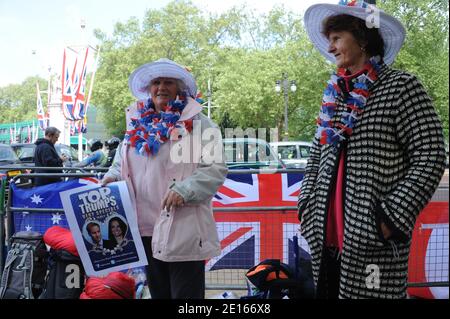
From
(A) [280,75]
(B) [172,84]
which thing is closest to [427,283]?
(B) [172,84]

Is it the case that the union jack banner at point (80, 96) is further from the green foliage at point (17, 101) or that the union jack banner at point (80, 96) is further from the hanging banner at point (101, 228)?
the green foliage at point (17, 101)

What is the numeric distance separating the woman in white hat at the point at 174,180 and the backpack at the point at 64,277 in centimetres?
125

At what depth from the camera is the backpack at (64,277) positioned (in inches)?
Answer: 143

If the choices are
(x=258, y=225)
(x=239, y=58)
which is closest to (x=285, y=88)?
(x=239, y=58)

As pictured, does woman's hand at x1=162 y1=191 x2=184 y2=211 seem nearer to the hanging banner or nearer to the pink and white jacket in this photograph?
the pink and white jacket

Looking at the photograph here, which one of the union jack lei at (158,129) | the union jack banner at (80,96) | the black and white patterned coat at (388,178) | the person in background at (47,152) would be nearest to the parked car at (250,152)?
the person in background at (47,152)

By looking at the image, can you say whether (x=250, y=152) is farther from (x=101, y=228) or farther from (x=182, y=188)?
(x=182, y=188)

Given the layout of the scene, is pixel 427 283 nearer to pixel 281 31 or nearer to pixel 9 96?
pixel 281 31

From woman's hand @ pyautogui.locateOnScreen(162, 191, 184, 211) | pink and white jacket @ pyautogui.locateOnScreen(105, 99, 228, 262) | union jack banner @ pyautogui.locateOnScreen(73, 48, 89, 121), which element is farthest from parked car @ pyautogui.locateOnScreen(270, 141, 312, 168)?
woman's hand @ pyautogui.locateOnScreen(162, 191, 184, 211)

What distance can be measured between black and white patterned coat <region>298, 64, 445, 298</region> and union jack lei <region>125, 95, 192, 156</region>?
959 mm

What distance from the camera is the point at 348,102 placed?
205 cm

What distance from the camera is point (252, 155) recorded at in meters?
10.7

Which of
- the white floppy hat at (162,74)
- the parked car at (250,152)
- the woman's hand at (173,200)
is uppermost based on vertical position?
the white floppy hat at (162,74)

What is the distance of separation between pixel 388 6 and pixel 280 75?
1580 centimetres
